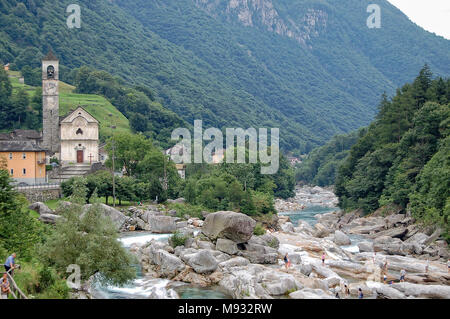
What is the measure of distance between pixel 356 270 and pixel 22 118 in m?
94.3

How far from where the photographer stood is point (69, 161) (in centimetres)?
9512

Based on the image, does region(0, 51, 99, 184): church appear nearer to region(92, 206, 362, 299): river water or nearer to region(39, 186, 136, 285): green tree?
region(92, 206, 362, 299): river water

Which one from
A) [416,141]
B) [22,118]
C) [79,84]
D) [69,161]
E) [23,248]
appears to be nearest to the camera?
[23,248]

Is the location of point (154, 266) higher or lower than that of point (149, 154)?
lower

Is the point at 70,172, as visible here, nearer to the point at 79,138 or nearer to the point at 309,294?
the point at 79,138

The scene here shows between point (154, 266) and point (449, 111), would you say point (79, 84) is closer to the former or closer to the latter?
point (449, 111)

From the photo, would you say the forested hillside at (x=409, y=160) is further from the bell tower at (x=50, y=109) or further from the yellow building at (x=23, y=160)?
the bell tower at (x=50, y=109)

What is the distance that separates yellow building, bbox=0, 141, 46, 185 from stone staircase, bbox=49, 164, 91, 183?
4.74 m

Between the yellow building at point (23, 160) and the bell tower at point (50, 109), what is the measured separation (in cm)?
2551

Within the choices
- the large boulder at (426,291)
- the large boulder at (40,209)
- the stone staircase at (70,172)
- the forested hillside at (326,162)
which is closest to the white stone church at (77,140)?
the stone staircase at (70,172)

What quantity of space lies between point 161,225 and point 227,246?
624 inches

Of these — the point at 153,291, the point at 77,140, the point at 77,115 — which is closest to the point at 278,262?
the point at 153,291

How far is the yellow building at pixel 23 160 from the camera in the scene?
7144cm
